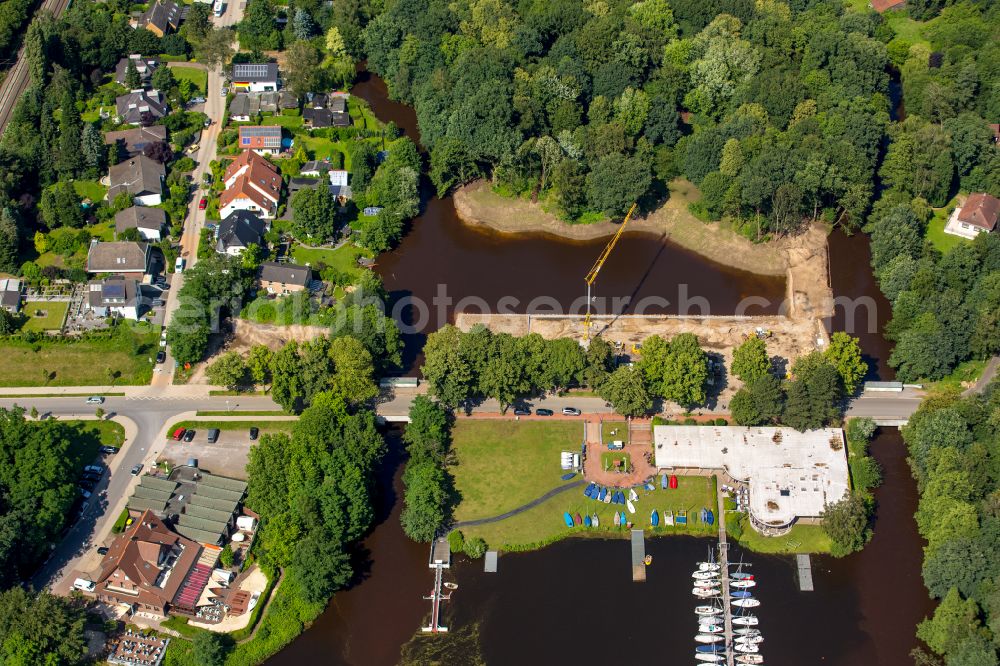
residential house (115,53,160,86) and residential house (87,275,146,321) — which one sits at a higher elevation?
residential house (115,53,160,86)

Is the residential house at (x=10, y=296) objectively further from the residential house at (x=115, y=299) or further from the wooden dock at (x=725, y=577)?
the wooden dock at (x=725, y=577)

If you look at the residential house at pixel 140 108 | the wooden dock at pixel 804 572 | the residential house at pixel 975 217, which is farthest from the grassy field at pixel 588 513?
the residential house at pixel 140 108

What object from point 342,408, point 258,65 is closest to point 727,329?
point 342,408

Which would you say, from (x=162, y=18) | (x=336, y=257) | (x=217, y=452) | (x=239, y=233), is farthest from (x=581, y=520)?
(x=162, y=18)

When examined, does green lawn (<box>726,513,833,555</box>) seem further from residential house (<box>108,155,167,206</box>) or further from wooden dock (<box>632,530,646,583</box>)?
residential house (<box>108,155,167,206</box>)

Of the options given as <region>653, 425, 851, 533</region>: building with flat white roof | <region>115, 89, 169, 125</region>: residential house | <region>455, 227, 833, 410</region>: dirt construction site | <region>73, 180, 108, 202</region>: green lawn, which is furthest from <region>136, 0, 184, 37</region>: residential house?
<region>653, 425, 851, 533</region>: building with flat white roof

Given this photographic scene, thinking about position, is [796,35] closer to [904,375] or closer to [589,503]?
[904,375]

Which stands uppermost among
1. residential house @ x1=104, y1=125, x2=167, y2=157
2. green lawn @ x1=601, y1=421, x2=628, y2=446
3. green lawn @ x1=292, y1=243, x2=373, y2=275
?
residential house @ x1=104, y1=125, x2=167, y2=157
